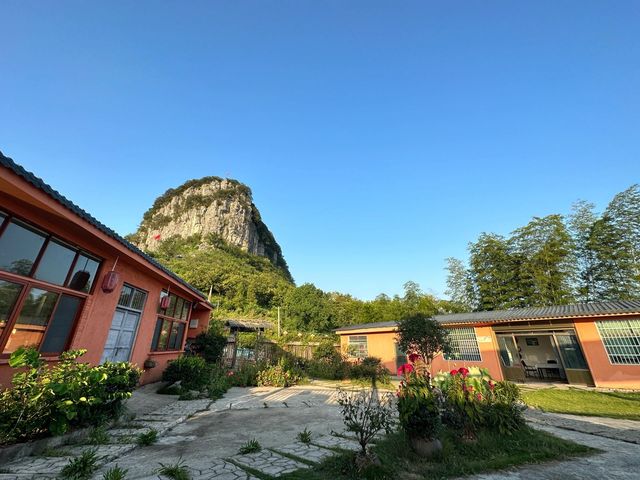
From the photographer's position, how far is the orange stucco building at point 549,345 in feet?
34.3

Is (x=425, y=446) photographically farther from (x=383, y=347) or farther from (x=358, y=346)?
(x=358, y=346)

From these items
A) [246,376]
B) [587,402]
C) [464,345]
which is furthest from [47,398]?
[464,345]

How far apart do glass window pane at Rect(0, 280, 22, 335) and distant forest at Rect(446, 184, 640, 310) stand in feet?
102

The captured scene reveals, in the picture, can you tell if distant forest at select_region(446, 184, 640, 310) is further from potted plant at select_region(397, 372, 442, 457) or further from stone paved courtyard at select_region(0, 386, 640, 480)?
potted plant at select_region(397, 372, 442, 457)

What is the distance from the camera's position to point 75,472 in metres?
2.74

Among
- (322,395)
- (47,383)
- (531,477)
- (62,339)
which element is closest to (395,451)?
(531,477)

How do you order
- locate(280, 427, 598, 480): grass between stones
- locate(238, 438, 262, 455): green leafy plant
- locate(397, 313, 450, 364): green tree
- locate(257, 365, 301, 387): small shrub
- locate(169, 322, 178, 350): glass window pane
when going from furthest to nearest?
1. locate(257, 365, 301, 387): small shrub
2. locate(397, 313, 450, 364): green tree
3. locate(169, 322, 178, 350): glass window pane
4. locate(238, 438, 262, 455): green leafy plant
5. locate(280, 427, 598, 480): grass between stones

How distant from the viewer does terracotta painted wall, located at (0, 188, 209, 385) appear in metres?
4.36

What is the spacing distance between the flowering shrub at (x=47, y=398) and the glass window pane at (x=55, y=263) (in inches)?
62.6

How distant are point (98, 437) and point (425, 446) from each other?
15.5 ft

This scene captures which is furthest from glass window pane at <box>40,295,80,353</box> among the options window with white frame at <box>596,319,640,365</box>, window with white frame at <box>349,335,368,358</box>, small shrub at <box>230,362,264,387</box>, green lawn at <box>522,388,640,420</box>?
window with white frame at <box>596,319,640,365</box>

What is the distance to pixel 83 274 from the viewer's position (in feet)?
18.4

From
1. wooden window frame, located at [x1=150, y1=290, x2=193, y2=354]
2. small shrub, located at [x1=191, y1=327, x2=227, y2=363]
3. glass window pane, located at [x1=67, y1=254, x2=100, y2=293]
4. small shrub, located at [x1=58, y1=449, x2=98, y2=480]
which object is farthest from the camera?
small shrub, located at [x1=191, y1=327, x2=227, y2=363]

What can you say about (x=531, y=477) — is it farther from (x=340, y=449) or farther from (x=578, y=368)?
(x=578, y=368)
